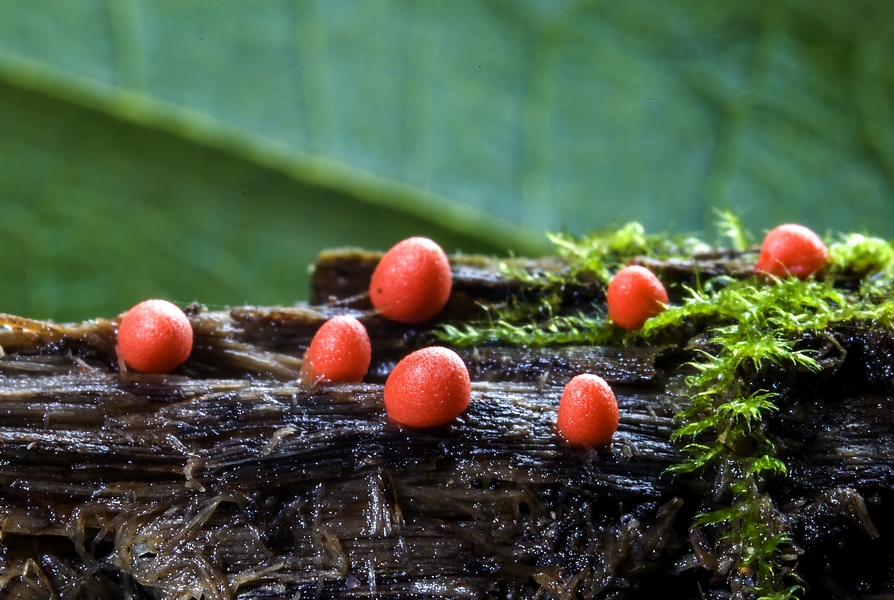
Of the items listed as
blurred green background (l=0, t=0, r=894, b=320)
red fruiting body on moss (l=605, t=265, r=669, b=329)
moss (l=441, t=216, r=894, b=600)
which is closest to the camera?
moss (l=441, t=216, r=894, b=600)

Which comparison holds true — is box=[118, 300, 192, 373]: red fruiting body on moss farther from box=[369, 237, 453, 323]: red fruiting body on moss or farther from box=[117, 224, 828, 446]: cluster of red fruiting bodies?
box=[369, 237, 453, 323]: red fruiting body on moss

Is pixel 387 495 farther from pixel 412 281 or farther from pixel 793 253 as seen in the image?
pixel 793 253

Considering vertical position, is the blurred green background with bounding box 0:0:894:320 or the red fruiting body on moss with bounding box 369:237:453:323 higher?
the blurred green background with bounding box 0:0:894:320

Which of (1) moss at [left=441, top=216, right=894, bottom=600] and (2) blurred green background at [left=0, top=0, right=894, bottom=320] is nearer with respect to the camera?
(1) moss at [left=441, top=216, right=894, bottom=600]

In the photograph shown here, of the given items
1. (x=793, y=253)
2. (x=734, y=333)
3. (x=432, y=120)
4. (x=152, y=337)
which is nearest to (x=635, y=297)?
(x=734, y=333)

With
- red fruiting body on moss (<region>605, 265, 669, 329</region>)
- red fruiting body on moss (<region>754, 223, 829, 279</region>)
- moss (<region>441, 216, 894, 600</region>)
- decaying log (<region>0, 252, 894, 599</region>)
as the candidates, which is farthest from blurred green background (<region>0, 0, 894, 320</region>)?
decaying log (<region>0, 252, 894, 599</region>)

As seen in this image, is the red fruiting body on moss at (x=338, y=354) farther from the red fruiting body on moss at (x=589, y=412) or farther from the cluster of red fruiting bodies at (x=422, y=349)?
the red fruiting body on moss at (x=589, y=412)
